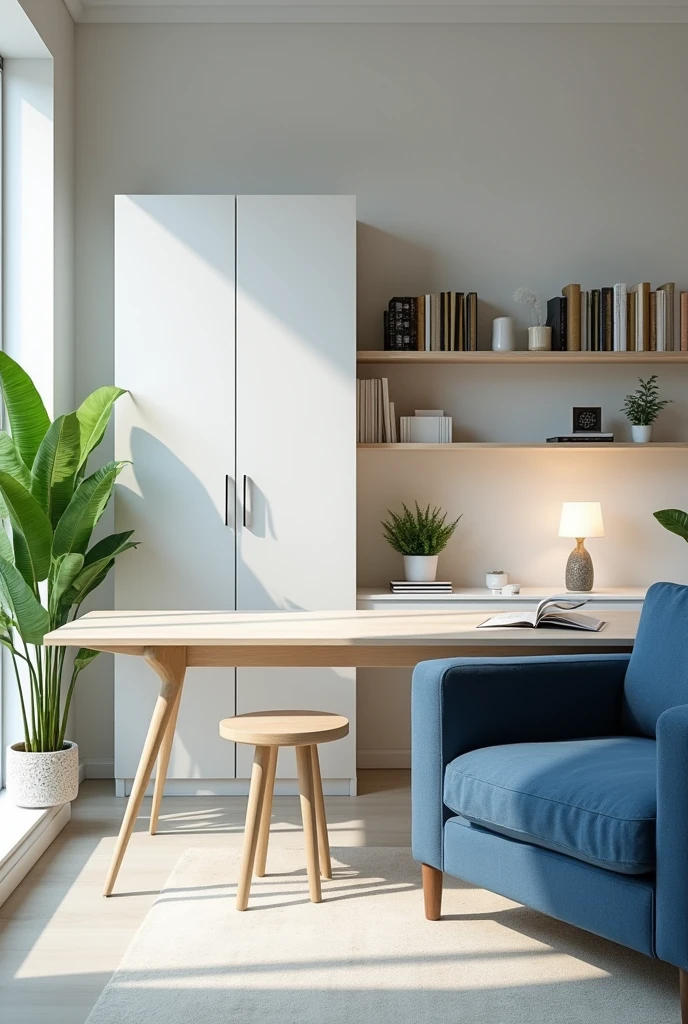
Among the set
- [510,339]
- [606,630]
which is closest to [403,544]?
[510,339]

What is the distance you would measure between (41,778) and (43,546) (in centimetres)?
78

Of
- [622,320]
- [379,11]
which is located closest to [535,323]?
[622,320]

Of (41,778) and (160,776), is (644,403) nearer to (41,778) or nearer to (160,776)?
(160,776)

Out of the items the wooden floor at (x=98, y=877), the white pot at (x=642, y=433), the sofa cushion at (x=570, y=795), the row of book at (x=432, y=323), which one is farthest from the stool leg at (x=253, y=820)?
the white pot at (x=642, y=433)

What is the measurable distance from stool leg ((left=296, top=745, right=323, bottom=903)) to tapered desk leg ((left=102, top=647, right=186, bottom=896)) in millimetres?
448

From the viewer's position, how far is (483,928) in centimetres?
250

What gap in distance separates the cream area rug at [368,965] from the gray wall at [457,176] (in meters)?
1.54

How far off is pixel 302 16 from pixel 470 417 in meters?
1.78

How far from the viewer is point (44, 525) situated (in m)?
3.21

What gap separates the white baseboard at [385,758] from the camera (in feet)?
13.6

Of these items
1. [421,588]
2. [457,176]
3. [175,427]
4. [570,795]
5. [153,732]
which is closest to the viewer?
[570,795]

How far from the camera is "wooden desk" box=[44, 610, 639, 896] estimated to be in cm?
263

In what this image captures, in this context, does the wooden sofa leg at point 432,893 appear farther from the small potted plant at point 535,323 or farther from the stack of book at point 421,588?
the small potted plant at point 535,323

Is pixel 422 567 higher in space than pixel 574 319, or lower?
lower
